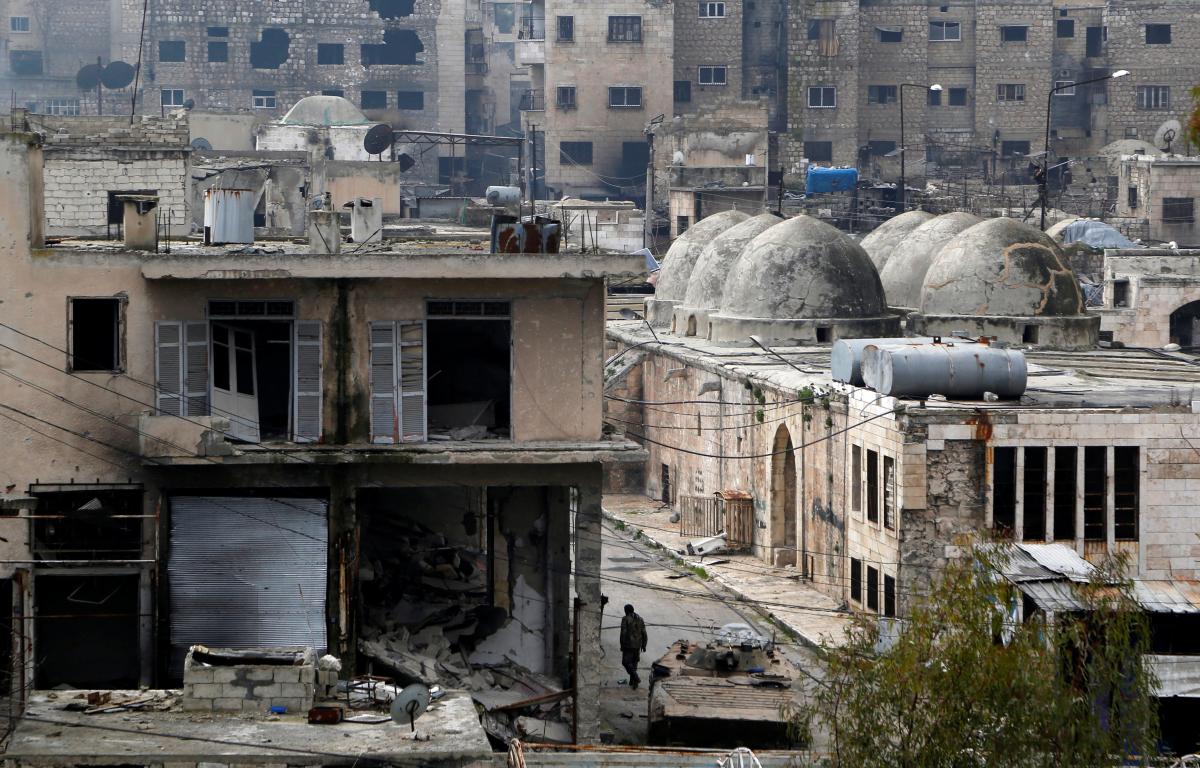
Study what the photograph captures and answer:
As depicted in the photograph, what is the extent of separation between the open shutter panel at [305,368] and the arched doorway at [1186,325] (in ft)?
108

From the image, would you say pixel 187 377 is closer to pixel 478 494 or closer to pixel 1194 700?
pixel 478 494

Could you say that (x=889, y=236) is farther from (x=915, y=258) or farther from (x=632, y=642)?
(x=632, y=642)

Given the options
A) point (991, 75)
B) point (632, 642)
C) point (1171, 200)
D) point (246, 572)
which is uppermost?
point (991, 75)

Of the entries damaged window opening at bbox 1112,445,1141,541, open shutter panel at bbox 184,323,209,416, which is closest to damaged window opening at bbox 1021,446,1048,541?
damaged window opening at bbox 1112,445,1141,541

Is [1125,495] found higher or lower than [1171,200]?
lower

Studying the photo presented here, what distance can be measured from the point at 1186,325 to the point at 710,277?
15.2 metres

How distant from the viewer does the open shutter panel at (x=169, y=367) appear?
68.1ft

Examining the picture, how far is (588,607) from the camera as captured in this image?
70.8 feet

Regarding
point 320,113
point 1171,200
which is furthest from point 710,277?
point 1171,200

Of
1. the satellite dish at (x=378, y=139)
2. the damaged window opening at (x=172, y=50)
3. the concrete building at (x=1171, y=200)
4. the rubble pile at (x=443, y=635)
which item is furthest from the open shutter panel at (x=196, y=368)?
the damaged window opening at (x=172, y=50)

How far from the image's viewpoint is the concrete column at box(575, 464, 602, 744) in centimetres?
2133

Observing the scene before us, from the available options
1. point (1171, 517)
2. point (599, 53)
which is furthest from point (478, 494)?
point (599, 53)

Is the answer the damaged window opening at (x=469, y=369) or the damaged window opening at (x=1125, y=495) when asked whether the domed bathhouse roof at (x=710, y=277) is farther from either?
the damaged window opening at (x=469, y=369)

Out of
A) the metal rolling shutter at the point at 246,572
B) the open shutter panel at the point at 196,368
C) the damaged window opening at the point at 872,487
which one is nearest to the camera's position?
the open shutter panel at the point at 196,368
